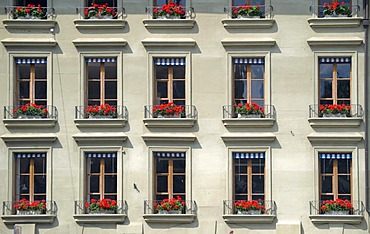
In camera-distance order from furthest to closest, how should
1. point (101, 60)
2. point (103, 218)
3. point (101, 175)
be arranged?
point (101, 60)
point (101, 175)
point (103, 218)

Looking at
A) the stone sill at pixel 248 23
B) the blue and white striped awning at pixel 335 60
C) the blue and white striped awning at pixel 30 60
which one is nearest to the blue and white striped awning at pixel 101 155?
the blue and white striped awning at pixel 30 60

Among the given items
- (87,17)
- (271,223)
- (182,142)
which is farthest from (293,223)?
(87,17)

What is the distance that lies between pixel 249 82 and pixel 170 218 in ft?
18.0

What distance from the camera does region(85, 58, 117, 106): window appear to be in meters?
29.2

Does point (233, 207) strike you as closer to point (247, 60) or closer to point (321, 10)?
point (247, 60)

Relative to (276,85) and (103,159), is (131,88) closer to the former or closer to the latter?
(103,159)

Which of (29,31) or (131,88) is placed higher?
(29,31)

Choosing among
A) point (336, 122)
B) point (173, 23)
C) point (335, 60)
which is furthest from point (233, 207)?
point (173, 23)

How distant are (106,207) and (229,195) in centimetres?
423

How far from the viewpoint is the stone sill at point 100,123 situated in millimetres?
28688

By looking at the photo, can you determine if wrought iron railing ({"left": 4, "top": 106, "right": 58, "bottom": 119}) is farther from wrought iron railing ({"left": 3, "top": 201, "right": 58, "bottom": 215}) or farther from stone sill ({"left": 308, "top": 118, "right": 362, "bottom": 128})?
stone sill ({"left": 308, "top": 118, "right": 362, "bottom": 128})

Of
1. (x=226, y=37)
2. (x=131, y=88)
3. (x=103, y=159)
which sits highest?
(x=226, y=37)

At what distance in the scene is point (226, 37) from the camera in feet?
95.1

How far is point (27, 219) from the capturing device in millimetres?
28500
